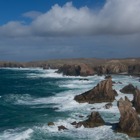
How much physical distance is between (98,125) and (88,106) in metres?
20.2

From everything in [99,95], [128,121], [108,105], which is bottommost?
[128,121]

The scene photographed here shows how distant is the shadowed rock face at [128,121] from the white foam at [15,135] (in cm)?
1602

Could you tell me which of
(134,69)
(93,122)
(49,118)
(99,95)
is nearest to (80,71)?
(134,69)

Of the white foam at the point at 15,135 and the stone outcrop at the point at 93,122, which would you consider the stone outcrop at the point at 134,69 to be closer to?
the stone outcrop at the point at 93,122

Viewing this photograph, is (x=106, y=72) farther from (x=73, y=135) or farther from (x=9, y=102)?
(x=73, y=135)

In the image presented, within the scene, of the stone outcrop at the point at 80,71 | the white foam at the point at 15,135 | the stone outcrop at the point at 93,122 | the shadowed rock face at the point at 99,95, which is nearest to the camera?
the white foam at the point at 15,135

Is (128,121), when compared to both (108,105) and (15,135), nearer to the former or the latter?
(15,135)

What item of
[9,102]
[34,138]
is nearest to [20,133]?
[34,138]

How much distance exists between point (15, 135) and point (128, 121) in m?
19.7

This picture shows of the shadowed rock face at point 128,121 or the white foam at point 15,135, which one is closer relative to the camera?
the white foam at point 15,135


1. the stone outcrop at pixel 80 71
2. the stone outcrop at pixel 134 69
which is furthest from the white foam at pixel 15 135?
the stone outcrop at pixel 134 69

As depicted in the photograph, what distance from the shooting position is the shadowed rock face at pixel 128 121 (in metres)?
57.7

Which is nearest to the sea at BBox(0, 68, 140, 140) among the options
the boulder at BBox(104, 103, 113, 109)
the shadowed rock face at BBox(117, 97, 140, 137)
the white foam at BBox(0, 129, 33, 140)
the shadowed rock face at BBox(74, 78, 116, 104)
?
the white foam at BBox(0, 129, 33, 140)

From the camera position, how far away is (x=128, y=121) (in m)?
58.5
